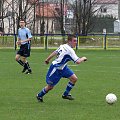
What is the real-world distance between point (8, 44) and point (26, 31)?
20.2 meters

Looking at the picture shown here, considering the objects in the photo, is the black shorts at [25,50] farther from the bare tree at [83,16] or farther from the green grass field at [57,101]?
the bare tree at [83,16]

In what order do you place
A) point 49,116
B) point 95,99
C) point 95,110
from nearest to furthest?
point 49,116 < point 95,110 < point 95,99

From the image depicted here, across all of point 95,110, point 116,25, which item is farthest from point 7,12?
point 95,110

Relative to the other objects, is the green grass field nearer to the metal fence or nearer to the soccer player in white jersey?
the soccer player in white jersey

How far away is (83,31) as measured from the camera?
5434 centimetres

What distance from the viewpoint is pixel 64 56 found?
1155 centimetres

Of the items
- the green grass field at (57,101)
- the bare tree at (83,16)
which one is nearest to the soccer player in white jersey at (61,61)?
the green grass field at (57,101)

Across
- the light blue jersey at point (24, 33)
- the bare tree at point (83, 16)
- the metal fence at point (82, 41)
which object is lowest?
the metal fence at point (82, 41)

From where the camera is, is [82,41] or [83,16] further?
[83,16]

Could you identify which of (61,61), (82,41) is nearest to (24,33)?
(61,61)

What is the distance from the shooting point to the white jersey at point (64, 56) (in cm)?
1148

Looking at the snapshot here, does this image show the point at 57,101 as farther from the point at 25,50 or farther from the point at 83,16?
the point at 83,16

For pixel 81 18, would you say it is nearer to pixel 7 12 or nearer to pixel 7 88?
pixel 7 12

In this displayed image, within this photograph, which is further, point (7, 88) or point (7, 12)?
point (7, 12)
